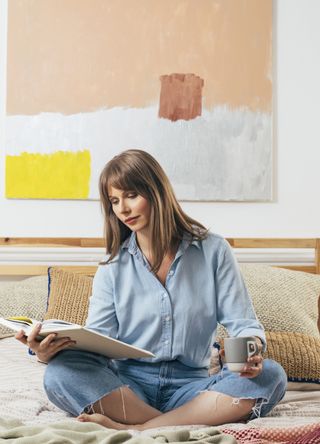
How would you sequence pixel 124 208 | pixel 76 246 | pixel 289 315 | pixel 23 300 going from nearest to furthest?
pixel 124 208 < pixel 289 315 < pixel 23 300 < pixel 76 246

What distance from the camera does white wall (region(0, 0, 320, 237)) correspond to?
319 cm

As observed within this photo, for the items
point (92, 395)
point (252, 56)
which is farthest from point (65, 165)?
point (92, 395)

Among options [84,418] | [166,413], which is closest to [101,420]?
[84,418]

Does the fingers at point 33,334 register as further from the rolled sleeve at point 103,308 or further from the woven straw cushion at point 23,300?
the woven straw cushion at point 23,300

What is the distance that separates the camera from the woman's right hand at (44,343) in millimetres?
1759

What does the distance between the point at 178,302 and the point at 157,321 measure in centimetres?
7

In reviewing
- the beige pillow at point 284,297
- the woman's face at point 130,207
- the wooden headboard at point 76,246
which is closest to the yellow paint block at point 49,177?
the wooden headboard at point 76,246

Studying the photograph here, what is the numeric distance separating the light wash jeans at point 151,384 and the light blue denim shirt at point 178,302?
6 cm

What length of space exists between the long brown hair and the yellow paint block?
108cm

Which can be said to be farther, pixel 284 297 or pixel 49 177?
pixel 49 177

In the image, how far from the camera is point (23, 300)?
8.89ft

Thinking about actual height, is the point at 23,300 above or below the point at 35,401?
above

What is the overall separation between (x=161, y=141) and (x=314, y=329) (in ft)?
3.47

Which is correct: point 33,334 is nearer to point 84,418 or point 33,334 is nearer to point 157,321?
point 84,418
